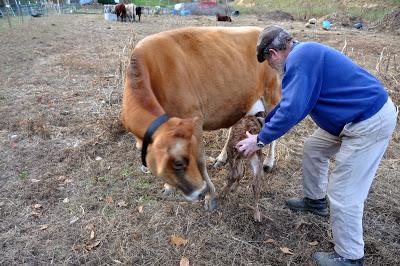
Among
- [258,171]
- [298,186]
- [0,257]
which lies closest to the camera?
[0,257]

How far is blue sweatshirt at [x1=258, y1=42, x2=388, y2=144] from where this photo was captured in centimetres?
276

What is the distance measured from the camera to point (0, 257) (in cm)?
349

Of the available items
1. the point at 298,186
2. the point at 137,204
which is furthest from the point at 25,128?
the point at 298,186

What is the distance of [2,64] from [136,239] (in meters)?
8.98

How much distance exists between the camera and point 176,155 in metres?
2.56

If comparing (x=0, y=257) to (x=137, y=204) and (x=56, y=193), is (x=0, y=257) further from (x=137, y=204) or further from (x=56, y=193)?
(x=137, y=204)

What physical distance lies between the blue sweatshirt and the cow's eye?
0.74 m

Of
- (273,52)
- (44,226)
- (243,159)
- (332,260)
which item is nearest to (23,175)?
(44,226)

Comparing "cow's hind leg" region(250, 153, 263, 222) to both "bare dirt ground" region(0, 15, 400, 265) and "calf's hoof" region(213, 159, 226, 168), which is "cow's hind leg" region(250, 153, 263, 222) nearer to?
"bare dirt ground" region(0, 15, 400, 265)

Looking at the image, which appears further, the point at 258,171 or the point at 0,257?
the point at 258,171

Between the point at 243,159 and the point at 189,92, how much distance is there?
949 millimetres

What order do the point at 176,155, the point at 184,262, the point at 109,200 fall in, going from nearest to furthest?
the point at 176,155, the point at 184,262, the point at 109,200

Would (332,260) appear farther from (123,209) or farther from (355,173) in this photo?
(123,209)

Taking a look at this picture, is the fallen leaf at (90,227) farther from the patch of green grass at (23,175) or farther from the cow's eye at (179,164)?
the cow's eye at (179,164)
